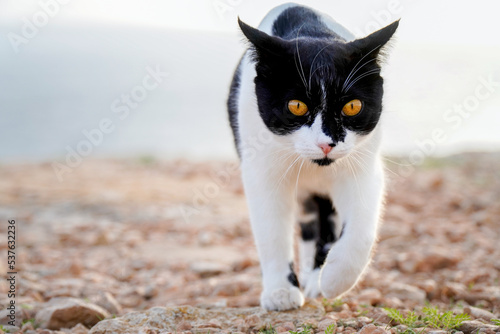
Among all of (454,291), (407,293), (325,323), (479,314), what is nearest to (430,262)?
(454,291)

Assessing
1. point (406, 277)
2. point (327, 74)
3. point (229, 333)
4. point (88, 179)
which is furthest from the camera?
point (88, 179)

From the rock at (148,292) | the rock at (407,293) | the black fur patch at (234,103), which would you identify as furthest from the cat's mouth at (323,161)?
the rock at (148,292)

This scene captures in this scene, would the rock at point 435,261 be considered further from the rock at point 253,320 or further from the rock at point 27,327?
the rock at point 27,327

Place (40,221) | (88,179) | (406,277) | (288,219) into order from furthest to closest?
(88,179) → (40,221) → (406,277) → (288,219)

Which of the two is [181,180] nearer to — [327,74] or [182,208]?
[182,208]

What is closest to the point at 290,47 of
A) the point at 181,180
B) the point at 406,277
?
the point at 406,277

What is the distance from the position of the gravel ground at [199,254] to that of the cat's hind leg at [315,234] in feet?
1.06

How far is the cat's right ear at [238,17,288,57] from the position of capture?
2.39 meters

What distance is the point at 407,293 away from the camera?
3.20m

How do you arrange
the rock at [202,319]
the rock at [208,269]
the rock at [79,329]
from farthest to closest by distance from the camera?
the rock at [208,269], the rock at [79,329], the rock at [202,319]

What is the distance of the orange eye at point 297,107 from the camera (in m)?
2.45

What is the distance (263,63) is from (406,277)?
2031 millimetres

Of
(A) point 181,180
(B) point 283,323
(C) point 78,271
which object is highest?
(B) point 283,323

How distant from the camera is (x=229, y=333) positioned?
227 cm
